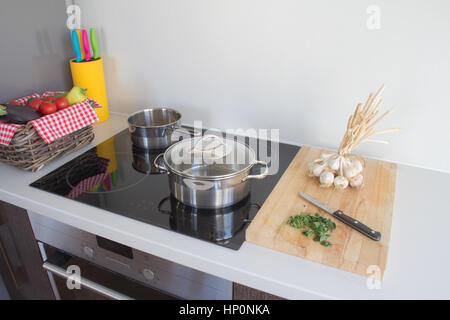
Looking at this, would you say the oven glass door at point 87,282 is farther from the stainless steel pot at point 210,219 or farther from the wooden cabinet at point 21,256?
the stainless steel pot at point 210,219

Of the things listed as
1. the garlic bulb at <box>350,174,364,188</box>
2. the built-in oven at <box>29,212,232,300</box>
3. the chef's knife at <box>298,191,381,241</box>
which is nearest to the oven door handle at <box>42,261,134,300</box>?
the built-in oven at <box>29,212,232,300</box>

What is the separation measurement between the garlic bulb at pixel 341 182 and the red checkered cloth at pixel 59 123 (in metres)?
0.75

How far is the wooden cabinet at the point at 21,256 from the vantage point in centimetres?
103

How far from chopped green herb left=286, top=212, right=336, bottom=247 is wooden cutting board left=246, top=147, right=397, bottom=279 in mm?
10

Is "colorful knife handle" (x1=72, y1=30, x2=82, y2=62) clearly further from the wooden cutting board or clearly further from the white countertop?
the wooden cutting board

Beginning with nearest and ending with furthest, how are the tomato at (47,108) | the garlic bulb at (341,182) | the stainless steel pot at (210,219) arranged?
the stainless steel pot at (210,219) → the garlic bulb at (341,182) → the tomato at (47,108)

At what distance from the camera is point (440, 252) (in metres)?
0.75

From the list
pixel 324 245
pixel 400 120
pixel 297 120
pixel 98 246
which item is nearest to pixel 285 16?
→ pixel 297 120

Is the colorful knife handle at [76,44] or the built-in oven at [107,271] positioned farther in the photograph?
the colorful knife handle at [76,44]

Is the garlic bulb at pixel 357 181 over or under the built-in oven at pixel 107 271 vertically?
over

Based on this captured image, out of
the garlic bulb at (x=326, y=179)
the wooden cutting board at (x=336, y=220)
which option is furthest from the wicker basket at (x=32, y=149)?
the garlic bulb at (x=326, y=179)

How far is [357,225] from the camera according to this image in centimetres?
76

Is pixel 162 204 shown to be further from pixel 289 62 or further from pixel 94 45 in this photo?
pixel 94 45

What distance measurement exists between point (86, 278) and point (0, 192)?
0.33 meters
